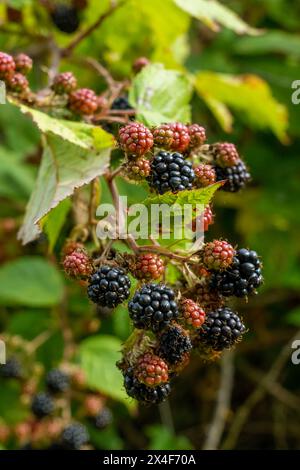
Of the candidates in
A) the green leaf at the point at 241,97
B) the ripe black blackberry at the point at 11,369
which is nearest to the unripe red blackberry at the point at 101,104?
the green leaf at the point at 241,97

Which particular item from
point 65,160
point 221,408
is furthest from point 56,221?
point 221,408

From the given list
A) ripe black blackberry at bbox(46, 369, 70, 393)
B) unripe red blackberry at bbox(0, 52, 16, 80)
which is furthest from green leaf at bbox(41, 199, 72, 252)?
ripe black blackberry at bbox(46, 369, 70, 393)

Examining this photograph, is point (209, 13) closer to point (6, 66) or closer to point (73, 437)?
point (6, 66)

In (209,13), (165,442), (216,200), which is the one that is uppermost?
(209,13)

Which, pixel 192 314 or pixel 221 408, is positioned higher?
pixel 192 314
